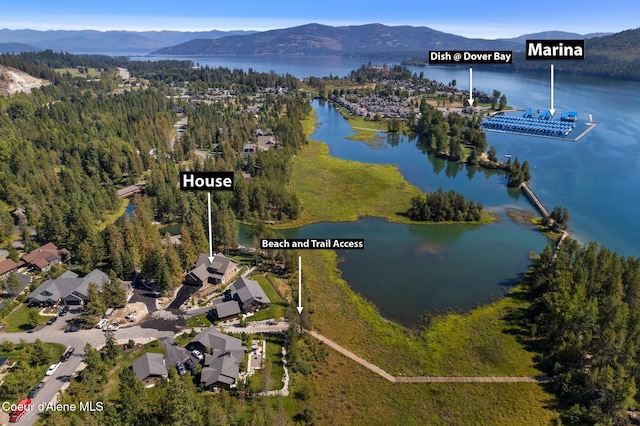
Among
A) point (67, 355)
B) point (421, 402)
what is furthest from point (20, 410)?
point (421, 402)

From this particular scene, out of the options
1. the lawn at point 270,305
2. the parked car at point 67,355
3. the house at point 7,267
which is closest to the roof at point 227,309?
the lawn at point 270,305

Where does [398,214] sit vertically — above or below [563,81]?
below

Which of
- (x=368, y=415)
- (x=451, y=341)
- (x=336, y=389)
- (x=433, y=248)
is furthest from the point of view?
(x=433, y=248)

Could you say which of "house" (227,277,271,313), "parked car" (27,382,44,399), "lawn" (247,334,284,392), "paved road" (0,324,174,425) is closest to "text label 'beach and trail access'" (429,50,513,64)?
"house" (227,277,271,313)

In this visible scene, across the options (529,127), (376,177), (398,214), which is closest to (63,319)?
(398,214)

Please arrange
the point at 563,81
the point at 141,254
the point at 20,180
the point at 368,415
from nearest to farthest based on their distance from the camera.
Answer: the point at 368,415 < the point at 141,254 < the point at 20,180 < the point at 563,81

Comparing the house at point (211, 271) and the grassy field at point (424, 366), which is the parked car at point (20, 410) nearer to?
the house at point (211, 271)

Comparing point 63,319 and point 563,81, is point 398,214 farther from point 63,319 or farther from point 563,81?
point 563,81
